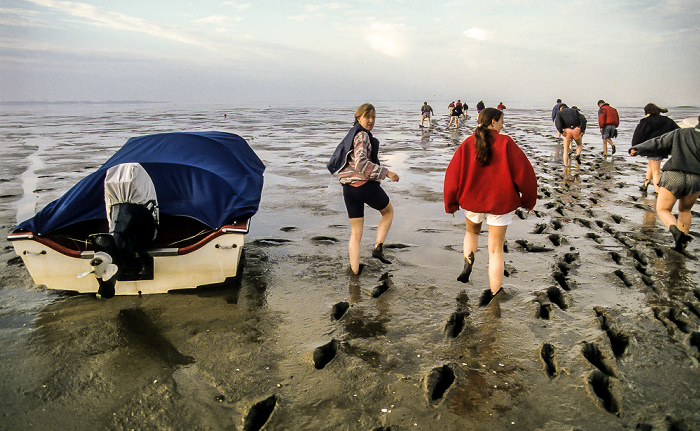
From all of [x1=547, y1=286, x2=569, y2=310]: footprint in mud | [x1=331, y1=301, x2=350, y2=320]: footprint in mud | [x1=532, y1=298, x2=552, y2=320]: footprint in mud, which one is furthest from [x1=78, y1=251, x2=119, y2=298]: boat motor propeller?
[x1=547, y1=286, x2=569, y2=310]: footprint in mud

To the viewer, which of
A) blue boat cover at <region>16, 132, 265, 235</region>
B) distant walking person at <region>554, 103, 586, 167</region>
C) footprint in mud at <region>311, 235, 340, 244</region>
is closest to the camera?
blue boat cover at <region>16, 132, 265, 235</region>

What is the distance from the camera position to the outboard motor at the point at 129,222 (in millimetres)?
4027

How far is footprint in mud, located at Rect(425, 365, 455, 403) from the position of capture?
312cm

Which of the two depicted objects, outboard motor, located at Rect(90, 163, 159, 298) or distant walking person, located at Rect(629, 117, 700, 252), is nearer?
outboard motor, located at Rect(90, 163, 159, 298)

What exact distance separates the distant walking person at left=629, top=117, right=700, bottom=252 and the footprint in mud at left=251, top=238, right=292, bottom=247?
479cm

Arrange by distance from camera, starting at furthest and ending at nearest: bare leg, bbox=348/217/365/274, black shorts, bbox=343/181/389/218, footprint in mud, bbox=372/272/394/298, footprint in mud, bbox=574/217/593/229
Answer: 1. footprint in mud, bbox=574/217/593/229
2. bare leg, bbox=348/217/365/274
3. black shorts, bbox=343/181/389/218
4. footprint in mud, bbox=372/272/394/298

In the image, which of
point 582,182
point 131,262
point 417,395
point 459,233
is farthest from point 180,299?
point 582,182

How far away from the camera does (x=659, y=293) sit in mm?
4625

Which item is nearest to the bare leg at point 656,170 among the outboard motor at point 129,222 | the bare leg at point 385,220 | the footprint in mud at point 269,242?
the bare leg at point 385,220

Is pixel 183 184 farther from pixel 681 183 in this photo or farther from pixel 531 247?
pixel 681 183

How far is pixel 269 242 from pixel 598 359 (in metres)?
4.28

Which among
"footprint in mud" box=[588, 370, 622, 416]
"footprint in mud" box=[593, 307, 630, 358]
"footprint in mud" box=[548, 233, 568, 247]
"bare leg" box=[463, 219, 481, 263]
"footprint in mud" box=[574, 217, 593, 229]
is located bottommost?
"footprint in mud" box=[588, 370, 622, 416]

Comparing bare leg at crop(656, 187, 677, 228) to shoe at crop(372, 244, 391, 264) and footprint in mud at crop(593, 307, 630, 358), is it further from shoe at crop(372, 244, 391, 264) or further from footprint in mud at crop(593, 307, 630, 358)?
shoe at crop(372, 244, 391, 264)

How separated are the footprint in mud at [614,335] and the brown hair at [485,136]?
174 cm
